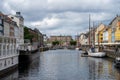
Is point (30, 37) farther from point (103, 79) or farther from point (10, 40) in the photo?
point (103, 79)

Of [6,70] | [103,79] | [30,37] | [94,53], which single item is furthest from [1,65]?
[30,37]

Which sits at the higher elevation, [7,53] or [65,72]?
[7,53]

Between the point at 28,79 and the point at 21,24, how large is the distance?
85.8 metres

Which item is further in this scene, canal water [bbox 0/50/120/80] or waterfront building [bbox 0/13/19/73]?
waterfront building [bbox 0/13/19/73]

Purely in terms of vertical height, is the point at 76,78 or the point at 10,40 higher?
the point at 10,40

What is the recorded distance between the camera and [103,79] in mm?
40062

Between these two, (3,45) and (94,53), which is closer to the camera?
(3,45)

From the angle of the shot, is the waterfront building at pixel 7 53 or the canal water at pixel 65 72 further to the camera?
the waterfront building at pixel 7 53

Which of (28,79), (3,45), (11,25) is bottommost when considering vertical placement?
(28,79)

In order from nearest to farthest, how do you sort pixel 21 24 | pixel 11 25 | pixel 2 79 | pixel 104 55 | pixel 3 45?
pixel 2 79, pixel 3 45, pixel 104 55, pixel 11 25, pixel 21 24

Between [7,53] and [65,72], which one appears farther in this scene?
[65,72]

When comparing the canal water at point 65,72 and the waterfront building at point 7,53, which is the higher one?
the waterfront building at point 7,53

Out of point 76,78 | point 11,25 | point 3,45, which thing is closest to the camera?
point 76,78

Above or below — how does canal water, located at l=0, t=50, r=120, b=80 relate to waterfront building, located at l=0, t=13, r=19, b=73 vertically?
below
